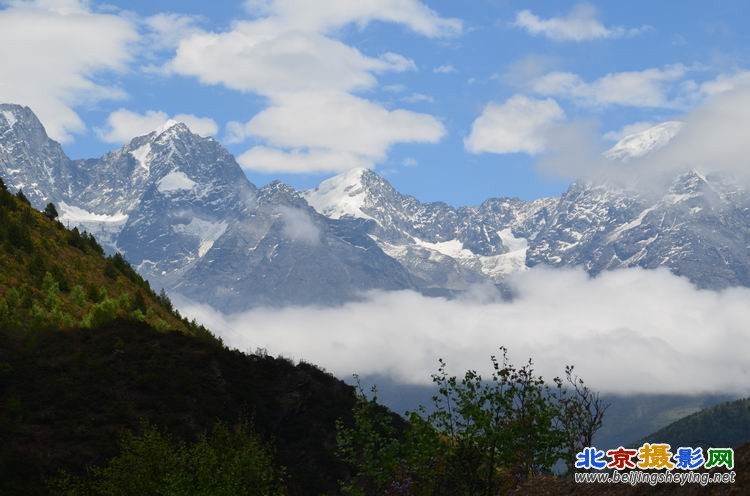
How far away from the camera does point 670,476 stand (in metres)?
36.7

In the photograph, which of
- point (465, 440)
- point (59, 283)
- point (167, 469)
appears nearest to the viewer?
A: point (465, 440)

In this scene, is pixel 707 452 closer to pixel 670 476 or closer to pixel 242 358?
pixel 670 476

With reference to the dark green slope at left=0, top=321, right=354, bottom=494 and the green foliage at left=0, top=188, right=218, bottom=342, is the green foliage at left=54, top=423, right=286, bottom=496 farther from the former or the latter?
the green foliage at left=0, top=188, right=218, bottom=342

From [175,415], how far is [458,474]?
40.6 metres

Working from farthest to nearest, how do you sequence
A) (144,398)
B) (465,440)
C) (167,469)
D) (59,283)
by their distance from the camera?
(59,283) → (144,398) → (167,469) → (465,440)

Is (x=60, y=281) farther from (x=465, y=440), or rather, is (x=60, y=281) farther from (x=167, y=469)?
(x=465, y=440)

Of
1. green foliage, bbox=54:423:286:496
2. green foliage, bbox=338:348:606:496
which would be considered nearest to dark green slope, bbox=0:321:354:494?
green foliage, bbox=54:423:286:496

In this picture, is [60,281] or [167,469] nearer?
[167,469]

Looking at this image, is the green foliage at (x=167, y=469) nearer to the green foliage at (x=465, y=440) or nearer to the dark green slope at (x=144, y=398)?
the green foliage at (x=465, y=440)

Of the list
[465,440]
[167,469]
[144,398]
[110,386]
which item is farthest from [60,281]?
[465,440]

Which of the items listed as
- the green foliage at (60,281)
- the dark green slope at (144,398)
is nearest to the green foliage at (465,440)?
the dark green slope at (144,398)

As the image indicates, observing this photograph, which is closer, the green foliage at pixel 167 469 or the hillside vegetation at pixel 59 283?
the green foliage at pixel 167 469

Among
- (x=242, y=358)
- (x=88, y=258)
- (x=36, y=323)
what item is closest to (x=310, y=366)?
(x=242, y=358)

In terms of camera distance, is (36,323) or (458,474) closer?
(458,474)
